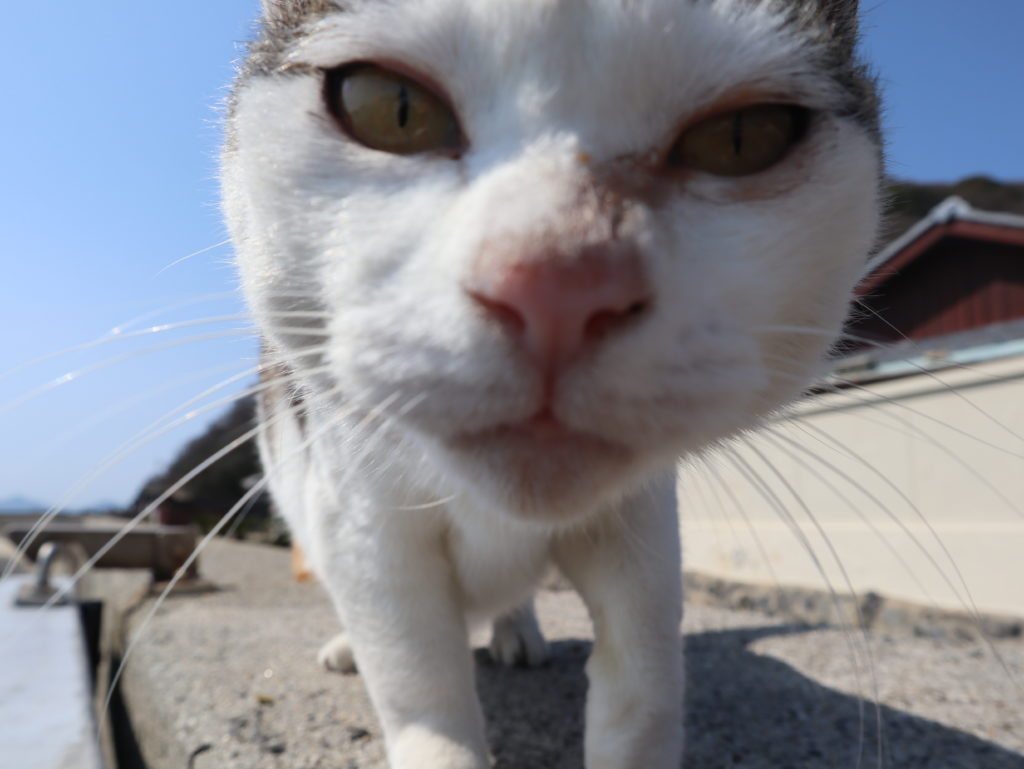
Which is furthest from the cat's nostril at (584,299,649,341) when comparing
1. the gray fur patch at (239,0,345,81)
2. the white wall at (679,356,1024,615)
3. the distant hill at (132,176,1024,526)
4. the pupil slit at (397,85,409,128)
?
the white wall at (679,356,1024,615)

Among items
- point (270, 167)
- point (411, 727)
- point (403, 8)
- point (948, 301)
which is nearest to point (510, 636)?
point (411, 727)

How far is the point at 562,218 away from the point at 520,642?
6.16ft

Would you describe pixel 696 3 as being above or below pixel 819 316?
above

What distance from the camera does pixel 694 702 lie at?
2018 millimetres

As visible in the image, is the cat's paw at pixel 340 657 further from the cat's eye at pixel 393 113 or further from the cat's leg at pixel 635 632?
the cat's eye at pixel 393 113

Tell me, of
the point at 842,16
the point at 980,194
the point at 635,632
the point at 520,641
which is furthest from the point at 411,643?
the point at 980,194

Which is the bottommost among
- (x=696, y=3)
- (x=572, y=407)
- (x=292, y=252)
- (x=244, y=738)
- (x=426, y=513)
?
(x=244, y=738)

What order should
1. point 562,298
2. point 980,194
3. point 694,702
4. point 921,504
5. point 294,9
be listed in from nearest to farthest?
point 562,298 → point 294,9 → point 694,702 → point 921,504 → point 980,194

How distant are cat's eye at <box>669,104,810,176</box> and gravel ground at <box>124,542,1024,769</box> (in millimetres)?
950

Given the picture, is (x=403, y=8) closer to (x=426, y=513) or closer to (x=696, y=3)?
(x=696, y=3)

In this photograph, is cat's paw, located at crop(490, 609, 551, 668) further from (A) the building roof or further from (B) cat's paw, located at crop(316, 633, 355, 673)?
(A) the building roof

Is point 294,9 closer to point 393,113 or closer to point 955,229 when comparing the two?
point 393,113

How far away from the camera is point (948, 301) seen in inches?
355

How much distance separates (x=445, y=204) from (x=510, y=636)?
1.82 metres
